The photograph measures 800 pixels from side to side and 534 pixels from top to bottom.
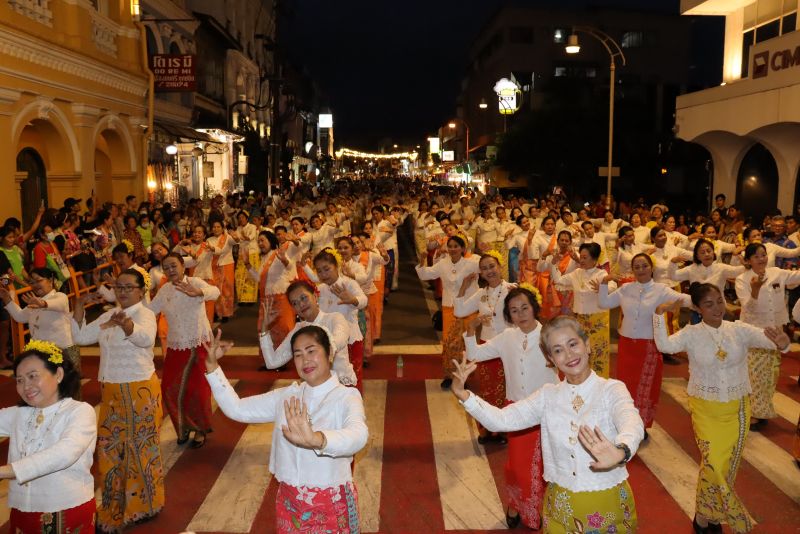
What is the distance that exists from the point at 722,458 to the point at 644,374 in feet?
7.11

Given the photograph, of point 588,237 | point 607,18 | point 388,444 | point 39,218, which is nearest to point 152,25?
point 39,218

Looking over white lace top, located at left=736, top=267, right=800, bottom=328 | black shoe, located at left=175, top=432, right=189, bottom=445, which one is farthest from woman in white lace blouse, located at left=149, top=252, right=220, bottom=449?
white lace top, located at left=736, top=267, right=800, bottom=328

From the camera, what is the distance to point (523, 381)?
566cm

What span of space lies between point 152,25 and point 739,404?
21520 mm

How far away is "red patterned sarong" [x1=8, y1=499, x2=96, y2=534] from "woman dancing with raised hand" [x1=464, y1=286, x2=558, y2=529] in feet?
9.30

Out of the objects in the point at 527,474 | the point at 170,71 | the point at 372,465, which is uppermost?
the point at 170,71

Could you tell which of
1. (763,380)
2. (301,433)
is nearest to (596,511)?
(301,433)

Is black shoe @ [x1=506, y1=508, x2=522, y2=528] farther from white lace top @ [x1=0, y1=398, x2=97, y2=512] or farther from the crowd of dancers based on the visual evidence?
white lace top @ [x1=0, y1=398, x2=97, y2=512]

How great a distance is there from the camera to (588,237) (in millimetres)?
13867

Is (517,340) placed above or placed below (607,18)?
below

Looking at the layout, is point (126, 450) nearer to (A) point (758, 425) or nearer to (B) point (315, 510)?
(B) point (315, 510)

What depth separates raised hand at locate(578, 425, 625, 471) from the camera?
134 inches

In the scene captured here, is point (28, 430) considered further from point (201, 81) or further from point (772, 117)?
point (201, 81)

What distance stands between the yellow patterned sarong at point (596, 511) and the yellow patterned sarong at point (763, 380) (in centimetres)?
459
